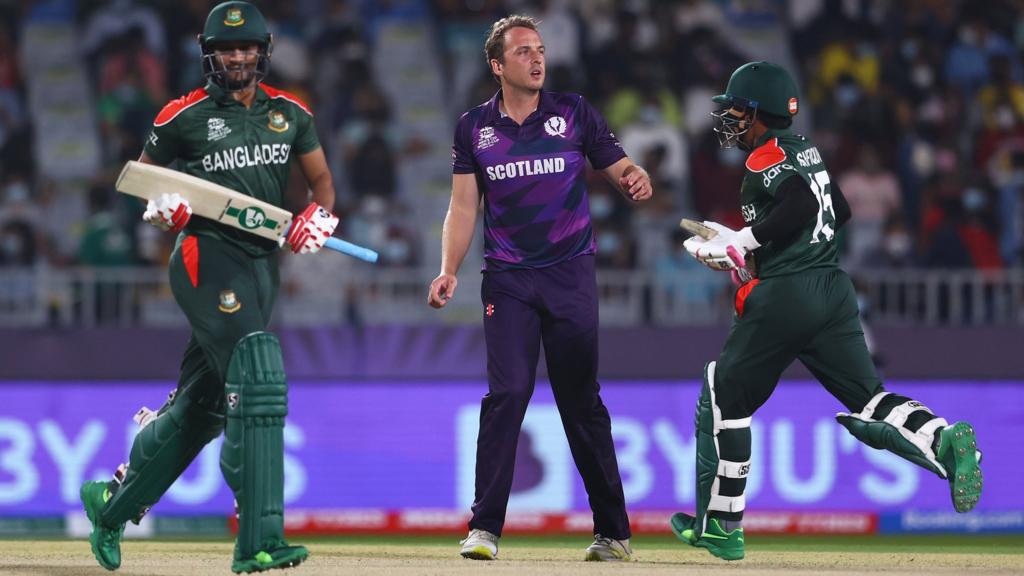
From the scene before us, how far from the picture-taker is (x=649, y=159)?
1502cm

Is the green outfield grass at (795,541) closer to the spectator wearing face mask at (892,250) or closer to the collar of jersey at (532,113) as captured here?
the spectator wearing face mask at (892,250)

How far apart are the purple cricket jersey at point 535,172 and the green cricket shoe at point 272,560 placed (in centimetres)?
183

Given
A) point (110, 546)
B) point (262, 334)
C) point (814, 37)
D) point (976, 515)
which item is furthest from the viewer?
point (814, 37)

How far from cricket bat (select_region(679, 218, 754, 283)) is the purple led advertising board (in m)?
4.55

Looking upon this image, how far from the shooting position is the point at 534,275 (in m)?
7.71

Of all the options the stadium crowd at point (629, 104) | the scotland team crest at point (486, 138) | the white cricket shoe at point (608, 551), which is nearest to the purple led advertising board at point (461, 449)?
the stadium crowd at point (629, 104)

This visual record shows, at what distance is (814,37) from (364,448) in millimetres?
7732

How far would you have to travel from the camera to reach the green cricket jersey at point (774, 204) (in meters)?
7.47

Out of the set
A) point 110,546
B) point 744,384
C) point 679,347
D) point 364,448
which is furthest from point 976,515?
point 110,546

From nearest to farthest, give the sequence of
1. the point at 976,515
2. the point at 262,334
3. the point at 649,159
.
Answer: the point at 262,334 < the point at 976,515 < the point at 649,159

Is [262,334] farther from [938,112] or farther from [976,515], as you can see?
[938,112]

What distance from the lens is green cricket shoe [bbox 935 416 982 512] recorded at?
23.5 ft

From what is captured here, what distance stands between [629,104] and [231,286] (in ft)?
Result: 30.9

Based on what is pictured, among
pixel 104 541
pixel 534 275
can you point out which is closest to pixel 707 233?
pixel 534 275
